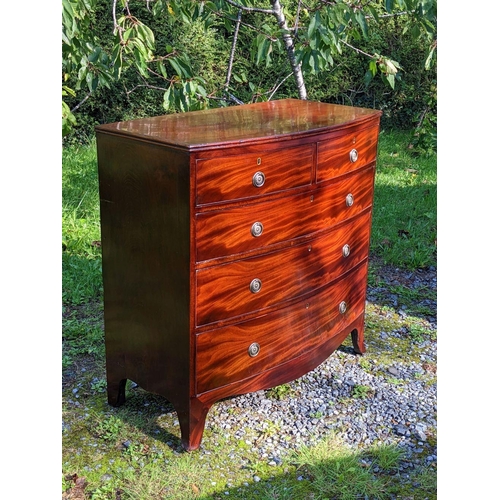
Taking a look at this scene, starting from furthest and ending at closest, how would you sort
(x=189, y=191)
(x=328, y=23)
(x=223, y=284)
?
(x=328, y=23) < (x=223, y=284) < (x=189, y=191)

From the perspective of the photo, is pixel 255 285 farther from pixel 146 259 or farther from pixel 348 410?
pixel 348 410

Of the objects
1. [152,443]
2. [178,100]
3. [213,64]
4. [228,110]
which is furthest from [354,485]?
[213,64]

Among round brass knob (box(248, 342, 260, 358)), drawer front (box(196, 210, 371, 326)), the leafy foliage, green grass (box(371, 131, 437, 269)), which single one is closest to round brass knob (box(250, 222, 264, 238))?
drawer front (box(196, 210, 371, 326))

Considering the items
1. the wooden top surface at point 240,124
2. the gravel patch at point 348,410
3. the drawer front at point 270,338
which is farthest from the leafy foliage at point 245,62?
the gravel patch at point 348,410

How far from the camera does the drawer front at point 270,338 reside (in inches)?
110

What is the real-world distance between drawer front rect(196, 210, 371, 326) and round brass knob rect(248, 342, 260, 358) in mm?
170

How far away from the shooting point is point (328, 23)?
411cm

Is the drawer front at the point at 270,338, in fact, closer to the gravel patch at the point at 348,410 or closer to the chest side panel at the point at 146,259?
the chest side panel at the point at 146,259

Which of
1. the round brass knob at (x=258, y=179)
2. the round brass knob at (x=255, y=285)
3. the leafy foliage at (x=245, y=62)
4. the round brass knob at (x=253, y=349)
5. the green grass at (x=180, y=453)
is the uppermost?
the leafy foliage at (x=245, y=62)

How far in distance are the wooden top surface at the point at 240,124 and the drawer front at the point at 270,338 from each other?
2.63 ft

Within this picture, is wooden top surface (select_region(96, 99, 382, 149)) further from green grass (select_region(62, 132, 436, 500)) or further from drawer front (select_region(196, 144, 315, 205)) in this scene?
green grass (select_region(62, 132, 436, 500))

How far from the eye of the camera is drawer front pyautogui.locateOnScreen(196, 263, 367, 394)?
2787 millimetres

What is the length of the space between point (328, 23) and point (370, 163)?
118cm

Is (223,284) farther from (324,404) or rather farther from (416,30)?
(416,30)
